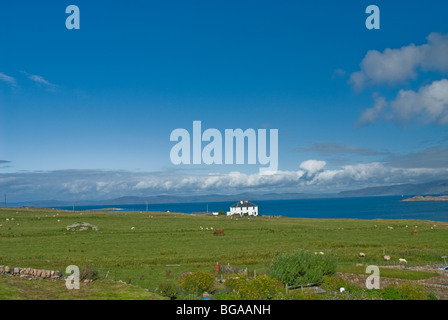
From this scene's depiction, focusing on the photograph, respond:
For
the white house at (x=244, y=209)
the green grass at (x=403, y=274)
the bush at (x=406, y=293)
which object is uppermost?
the bush at (x=406, y=293)

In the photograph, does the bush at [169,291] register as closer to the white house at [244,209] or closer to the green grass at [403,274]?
the green grass at [403,274]

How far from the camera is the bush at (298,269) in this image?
2411 cm

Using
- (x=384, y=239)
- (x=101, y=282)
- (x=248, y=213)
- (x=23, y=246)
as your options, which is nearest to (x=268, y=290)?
(x=101, y=282)

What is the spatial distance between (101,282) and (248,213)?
366 ft

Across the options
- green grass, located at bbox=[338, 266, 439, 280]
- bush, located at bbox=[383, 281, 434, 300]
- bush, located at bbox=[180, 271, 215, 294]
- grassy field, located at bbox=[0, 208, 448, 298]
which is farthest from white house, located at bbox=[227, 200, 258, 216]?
bush, located at bbox=[383, 281, 434, 300]

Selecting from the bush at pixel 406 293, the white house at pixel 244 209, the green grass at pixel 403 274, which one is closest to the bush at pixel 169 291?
the bush at pixel 406 293

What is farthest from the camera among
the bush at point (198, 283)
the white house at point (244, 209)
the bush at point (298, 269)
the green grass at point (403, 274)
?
the white house at point (244, 209)

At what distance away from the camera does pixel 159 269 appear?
34.4 meters

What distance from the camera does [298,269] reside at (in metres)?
24.5

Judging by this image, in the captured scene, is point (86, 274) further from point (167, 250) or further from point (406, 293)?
point (167, 250)

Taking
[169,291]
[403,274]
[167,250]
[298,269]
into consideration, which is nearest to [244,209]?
[167,250]

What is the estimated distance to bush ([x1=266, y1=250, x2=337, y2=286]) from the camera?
24.1 metres
